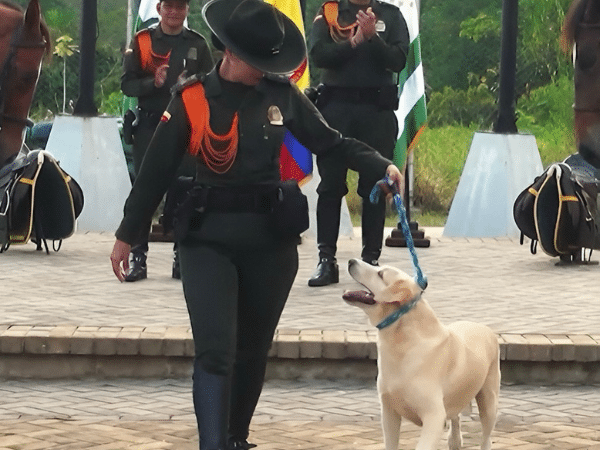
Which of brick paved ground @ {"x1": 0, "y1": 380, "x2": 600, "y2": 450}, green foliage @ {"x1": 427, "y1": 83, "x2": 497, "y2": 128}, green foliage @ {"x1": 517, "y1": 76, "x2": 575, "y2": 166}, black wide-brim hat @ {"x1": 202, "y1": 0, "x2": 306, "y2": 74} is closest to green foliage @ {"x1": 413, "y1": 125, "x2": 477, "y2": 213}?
green foliage @ {"x1": 517, "y1": 76, "x2": 575, "y2": 166}

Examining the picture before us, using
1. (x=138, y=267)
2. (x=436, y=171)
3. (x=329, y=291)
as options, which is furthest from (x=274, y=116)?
(x=436, y=171)

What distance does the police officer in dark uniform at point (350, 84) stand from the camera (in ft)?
33.7

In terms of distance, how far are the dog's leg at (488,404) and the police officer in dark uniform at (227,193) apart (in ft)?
3.58

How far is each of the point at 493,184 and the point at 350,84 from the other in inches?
168

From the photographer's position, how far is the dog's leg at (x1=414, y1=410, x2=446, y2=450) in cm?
575

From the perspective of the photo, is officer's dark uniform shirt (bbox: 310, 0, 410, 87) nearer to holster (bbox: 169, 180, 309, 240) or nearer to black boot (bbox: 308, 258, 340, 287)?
black boot (bbox: 308, 258, 340, 287)

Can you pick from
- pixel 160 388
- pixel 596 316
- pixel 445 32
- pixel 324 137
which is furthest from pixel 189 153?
pixel 445 32

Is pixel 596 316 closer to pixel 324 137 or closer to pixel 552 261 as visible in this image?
pixel 552 261

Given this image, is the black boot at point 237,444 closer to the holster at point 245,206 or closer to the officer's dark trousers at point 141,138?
the holster at point 245,206

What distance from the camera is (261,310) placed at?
5.75 metres

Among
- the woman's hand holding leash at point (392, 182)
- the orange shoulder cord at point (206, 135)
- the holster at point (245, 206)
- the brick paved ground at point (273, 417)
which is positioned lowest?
the brick paved ground at point (273, 417)

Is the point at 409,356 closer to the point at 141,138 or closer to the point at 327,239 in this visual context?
the point at 327,239

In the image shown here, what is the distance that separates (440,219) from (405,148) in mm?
5464

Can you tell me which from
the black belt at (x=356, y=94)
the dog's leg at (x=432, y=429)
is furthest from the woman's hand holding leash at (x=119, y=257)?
the black belt at (x=356, y=94)
